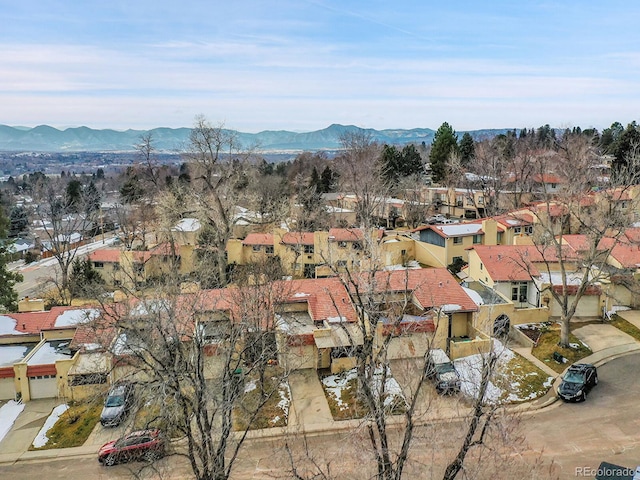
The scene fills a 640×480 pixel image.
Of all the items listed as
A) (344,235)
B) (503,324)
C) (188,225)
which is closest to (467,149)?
(344,235)

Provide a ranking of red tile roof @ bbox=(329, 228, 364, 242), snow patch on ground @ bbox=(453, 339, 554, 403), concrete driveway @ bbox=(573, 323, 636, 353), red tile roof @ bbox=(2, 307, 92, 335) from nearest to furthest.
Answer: snow patch on ground @ bbox=(453, 339, 554, 403) < concrete driveway @ bbox=(573, 323, 636, 353) < red tile roof @ bbox=(2, 307, 92, 335) < red tile roof @ bbox=(329, 228, 364, 242)

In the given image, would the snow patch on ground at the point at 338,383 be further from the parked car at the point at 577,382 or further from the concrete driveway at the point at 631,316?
the concrete driveway at the point at 631,316

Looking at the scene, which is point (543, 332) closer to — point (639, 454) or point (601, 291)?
point (601, 291)

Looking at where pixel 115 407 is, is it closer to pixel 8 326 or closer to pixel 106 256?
pixel 8 326

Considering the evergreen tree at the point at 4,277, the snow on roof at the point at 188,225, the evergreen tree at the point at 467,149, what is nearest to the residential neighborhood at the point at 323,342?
the evergreen tree at the point at 4,277

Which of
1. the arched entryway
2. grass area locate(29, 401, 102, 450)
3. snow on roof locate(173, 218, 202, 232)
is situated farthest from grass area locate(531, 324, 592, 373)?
snow on roof locate(173, 218, 202, 232)

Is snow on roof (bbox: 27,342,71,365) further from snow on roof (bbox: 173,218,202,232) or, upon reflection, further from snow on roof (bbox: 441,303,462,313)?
snow on roof (bbox: 173,218,202,232)

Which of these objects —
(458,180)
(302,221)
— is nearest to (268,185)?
(302,221)
